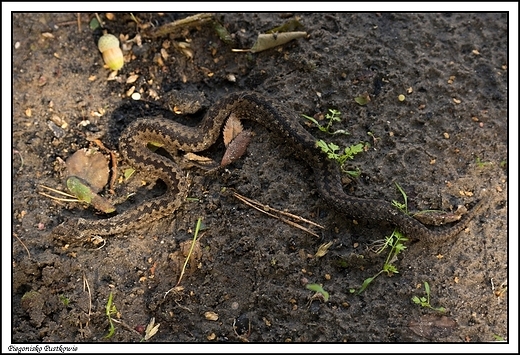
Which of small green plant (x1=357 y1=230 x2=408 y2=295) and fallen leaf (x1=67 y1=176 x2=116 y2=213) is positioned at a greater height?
fallen leaf (x1=67 y1=176 x2=116 y2=213)

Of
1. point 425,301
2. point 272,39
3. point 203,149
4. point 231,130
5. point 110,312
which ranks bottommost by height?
point 425,301

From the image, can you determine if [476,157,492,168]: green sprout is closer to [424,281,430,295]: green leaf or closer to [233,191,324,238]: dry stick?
[424,281,430,295]: green leaf

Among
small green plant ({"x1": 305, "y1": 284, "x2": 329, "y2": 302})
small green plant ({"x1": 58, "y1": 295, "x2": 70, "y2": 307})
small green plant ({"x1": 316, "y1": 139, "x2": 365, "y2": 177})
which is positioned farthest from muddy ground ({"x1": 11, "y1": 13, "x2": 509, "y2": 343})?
small green plant ({"x1": 305, "y1": 284, "x2": 329, "y2": 302})

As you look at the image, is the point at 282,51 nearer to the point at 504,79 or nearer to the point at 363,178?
the point at 363,178

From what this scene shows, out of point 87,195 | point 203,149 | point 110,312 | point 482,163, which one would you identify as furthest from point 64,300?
point 482,163

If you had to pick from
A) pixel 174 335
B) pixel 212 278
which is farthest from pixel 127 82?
pixel 174 335

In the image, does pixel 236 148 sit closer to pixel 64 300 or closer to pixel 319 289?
pixel 319 289
